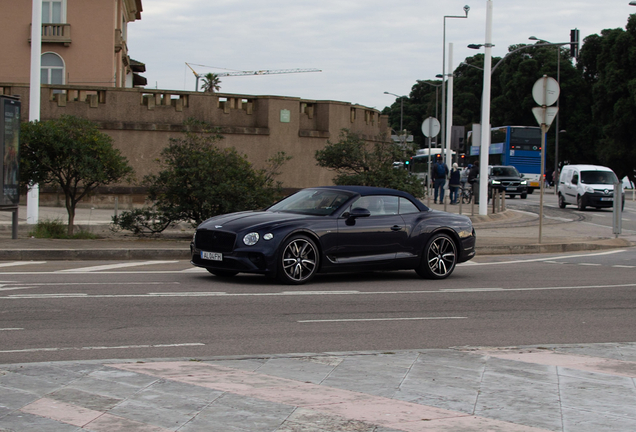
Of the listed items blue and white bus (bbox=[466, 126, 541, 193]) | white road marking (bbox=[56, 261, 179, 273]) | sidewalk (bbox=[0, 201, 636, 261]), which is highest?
blue and white bus (bbox=[466, 126, 541, 193])

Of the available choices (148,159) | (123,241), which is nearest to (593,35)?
(148,159)

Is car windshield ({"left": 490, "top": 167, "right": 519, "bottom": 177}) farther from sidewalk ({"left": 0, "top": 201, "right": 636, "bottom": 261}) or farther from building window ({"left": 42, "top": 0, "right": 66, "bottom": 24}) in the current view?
building window ({"left": 42, "top": 0, "right": 66, "bottom": 24})

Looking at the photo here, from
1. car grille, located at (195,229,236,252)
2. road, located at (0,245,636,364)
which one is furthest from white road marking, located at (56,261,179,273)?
car grille, located at (195,229,236,252)

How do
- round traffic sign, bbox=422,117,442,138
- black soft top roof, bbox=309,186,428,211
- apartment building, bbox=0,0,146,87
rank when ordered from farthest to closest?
apartment building, bbox=0,0,146,87
round traffic sign, bbox=422,117,442,138
black soft top roof, bbox=309,186,428,211

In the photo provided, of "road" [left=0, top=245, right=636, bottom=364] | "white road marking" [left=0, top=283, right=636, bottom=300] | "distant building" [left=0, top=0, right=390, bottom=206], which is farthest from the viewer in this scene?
"distant building" [left=0, top=0, right=390, bottom=206]

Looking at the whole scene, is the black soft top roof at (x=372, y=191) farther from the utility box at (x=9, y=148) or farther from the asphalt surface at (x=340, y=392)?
the utility box at (x=9, y=148)

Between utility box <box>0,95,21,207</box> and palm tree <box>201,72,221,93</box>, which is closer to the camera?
utility box <box>0,95,21,207</box>

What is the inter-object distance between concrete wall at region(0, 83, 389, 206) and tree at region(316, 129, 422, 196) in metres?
7.43

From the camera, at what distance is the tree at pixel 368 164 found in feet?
63.0

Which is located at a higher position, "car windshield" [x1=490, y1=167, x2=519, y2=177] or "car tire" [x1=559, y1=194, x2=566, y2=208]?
"car windshield" [x1=490, y1=167, x2=519, y2=177]

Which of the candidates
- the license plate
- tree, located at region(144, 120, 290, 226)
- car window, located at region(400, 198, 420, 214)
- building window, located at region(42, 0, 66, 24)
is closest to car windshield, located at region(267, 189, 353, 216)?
car window, located at region(400, 198, 420, 214)

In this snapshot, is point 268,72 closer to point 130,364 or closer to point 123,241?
point 123,241

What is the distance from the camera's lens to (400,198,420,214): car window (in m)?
12.9

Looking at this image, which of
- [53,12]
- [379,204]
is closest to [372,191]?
[379,204]
